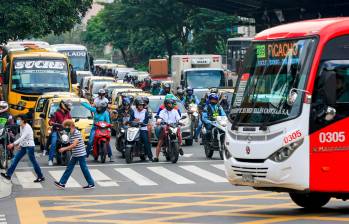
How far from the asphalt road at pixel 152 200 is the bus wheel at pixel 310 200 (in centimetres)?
15

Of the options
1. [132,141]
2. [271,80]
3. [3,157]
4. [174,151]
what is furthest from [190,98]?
[271,80]

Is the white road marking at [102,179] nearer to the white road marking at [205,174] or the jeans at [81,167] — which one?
the jeans at [81,167]

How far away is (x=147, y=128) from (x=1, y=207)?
1012 cm

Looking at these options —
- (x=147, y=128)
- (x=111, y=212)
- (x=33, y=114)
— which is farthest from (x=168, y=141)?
(x=111, y=212)

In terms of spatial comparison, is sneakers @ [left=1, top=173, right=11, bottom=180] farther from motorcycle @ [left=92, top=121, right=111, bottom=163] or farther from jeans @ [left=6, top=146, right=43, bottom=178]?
motorcycle @ [left=92, top=121, right=111, bottom=163]

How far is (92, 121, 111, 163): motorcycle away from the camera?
1218 inches

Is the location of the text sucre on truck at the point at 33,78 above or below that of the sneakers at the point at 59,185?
above

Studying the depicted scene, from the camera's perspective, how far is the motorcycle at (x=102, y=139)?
30938 millimetres

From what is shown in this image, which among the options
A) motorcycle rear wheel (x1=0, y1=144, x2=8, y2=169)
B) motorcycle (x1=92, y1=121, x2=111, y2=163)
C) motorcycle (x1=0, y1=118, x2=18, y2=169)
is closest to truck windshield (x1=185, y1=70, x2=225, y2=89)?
motorcycle (x1=92, y1=121, x2=111, y2=163)

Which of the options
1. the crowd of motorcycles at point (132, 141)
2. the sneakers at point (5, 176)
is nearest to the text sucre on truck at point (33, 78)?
the crowd of motorcycles at point (132, 141)

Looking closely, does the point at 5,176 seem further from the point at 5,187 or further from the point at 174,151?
the point at 174,151

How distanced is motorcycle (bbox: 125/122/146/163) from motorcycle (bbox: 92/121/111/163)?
611mm

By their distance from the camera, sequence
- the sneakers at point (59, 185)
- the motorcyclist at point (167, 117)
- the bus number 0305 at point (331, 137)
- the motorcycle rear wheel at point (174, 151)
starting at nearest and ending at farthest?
the bus number 0305 at point (331, 137) < the sneakers at point (59, 185) < the motorcycle rear wheel at point (174, 151) < the motorcyclist at point (167, 117)

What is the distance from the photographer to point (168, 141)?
30328mm
